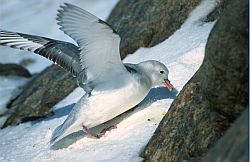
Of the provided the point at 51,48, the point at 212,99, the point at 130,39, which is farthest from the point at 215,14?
the point at 212,99

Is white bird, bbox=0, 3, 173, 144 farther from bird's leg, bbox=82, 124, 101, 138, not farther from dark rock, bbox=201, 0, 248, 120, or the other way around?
dark rock, bbox=201, 0, 248, 120

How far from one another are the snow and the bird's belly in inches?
7.2

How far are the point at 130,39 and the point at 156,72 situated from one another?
2199 millimetres

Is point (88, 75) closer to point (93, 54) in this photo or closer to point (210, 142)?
point (93, 54)

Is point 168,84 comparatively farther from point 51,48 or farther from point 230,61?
point 230,61

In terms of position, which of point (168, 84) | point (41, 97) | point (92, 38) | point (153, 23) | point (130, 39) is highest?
point (92, 38)

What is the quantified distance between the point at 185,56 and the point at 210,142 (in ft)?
9.86

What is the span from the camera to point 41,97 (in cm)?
878

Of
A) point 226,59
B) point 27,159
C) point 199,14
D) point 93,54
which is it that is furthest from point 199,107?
point 199,14

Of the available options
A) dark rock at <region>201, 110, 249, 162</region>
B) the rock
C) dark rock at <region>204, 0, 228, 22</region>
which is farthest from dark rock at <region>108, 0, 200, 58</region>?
dark rock at <region>201, 110, 249, 162</region>

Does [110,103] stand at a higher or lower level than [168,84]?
higher

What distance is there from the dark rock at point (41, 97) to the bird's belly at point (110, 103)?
1819 mm

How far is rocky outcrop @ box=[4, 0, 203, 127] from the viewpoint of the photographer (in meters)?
8.59

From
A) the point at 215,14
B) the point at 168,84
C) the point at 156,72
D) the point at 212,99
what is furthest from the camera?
the point at 215,14
